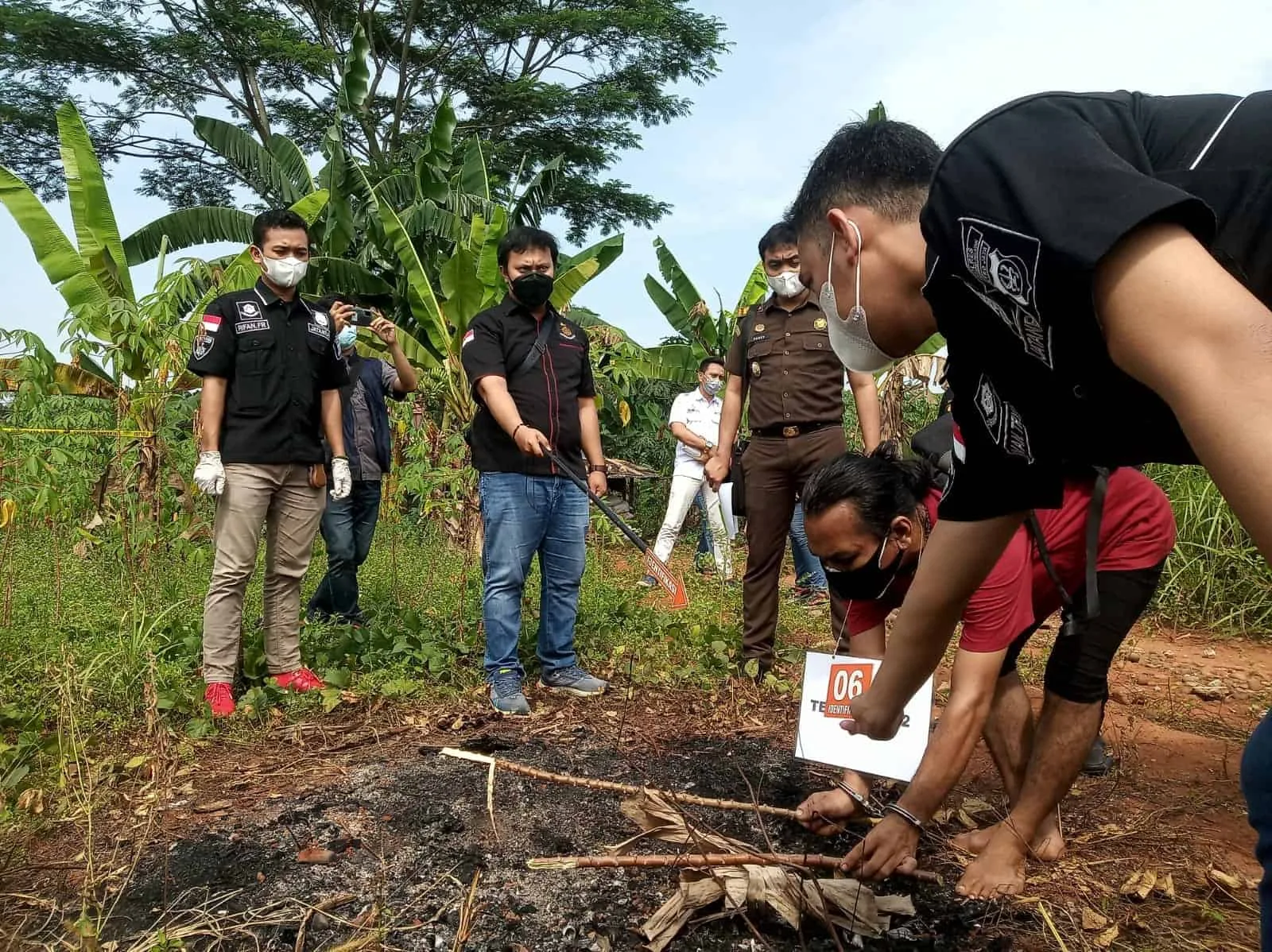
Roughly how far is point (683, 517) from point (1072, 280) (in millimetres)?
6333

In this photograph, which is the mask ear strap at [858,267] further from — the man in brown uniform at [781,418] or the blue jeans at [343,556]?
the blue jeans at [343,556]

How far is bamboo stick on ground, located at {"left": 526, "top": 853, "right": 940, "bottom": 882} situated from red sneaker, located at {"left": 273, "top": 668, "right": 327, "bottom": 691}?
6.43 feet

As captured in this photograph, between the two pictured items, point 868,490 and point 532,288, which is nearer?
point 868,490

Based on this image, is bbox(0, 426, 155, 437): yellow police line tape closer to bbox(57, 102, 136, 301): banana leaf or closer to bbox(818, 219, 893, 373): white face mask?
bbox(57, 102, 136, 301): banana leaf

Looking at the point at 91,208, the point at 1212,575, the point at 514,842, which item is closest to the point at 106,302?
the point at 91,208

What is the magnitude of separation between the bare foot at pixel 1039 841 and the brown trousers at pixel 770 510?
1528 mm

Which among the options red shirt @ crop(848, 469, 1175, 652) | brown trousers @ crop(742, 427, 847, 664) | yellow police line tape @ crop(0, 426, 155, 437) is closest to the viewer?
red shirt @ crop(848, 469, 1175, 652)

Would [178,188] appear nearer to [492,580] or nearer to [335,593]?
[335,593]

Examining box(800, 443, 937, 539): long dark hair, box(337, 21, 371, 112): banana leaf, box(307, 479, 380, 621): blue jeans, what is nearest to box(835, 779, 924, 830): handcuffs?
box(800, 443, 937, 539): long dark hair

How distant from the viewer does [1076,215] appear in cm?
76

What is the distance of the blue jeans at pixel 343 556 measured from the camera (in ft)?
16.2

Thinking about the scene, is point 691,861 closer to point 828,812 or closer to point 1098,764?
point 828,812

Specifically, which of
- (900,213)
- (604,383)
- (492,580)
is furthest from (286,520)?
(604,383)

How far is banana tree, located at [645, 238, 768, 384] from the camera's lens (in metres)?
10.7
